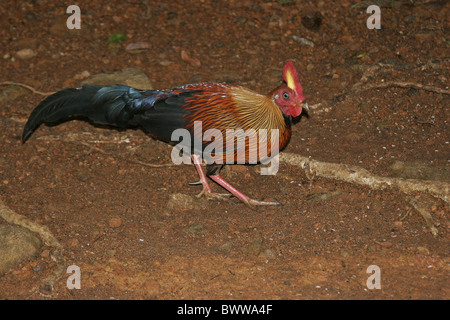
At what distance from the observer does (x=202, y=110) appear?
218 inches

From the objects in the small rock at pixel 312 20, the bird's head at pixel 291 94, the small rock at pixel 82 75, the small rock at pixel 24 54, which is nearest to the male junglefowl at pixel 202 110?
the bird's head at pixel 291 94

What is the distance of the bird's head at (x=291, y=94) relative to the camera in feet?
17.9

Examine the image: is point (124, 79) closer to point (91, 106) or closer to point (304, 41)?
point (91, 106)

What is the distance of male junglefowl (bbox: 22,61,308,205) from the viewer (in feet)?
17.9

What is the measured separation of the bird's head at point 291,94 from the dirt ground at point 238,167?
0.89 meters

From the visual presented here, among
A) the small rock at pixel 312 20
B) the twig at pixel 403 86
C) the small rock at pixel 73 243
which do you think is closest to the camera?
the small rock at pixel 73 243

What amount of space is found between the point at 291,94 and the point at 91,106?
2.23 metres

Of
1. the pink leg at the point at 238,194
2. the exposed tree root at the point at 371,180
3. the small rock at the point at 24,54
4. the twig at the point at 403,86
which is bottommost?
the pink leg at the point at 238,194

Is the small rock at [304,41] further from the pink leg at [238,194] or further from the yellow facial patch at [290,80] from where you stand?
the pink leg at [238,194]

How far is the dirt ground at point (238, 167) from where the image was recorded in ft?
15.3

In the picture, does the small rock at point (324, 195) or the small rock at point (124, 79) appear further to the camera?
the small rock at point (124, 79)

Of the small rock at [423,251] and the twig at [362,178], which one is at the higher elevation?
the twig at [362,178]

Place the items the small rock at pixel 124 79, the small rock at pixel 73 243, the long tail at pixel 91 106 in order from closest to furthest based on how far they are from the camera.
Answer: the small rock at pixel 73 243 → the long tail at pixel 91 106 → the small rock at pixel 124 79

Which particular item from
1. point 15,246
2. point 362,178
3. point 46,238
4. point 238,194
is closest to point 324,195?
point 362,178
